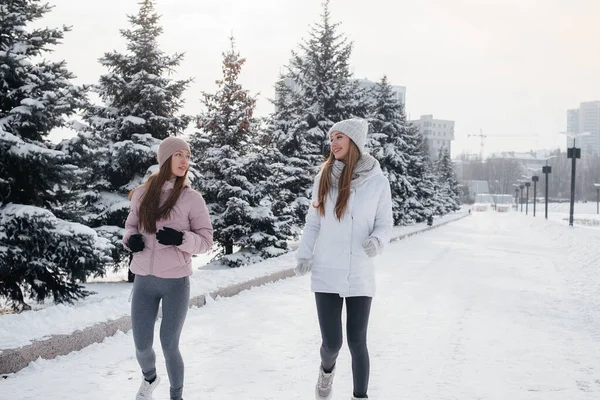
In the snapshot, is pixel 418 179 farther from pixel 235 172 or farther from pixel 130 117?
pixel 130 117

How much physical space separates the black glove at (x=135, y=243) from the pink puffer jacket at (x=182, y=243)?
0.15ft

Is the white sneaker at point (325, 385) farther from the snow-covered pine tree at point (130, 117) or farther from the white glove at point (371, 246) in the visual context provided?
the snow-covered pine tree at point (130, 117)

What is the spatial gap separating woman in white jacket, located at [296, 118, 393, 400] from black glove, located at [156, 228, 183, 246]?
0.92 m

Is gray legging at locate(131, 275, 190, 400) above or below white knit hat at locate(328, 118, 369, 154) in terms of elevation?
below

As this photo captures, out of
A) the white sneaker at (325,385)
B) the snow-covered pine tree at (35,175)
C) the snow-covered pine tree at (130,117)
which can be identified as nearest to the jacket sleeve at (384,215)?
the white sneaker at (325,385)

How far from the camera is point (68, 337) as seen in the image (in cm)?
581

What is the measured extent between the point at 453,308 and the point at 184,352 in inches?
182

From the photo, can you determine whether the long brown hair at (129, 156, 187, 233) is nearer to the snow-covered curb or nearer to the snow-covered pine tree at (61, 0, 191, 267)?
the snow-covered curb

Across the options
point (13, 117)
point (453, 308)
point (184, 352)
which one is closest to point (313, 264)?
point (184, 352)

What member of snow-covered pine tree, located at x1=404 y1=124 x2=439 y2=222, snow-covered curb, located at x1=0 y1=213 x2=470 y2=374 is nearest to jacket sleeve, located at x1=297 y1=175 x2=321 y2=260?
snow-covered curb, located at x1=0 y1=213 x2=470 y2=374

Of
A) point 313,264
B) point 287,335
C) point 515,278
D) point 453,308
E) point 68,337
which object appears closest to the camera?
point 313,264

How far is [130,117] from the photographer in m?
16.7

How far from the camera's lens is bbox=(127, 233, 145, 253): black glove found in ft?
12.7

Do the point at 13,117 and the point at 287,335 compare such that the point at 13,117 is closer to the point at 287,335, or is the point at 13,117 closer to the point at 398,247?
the point at 287,335
